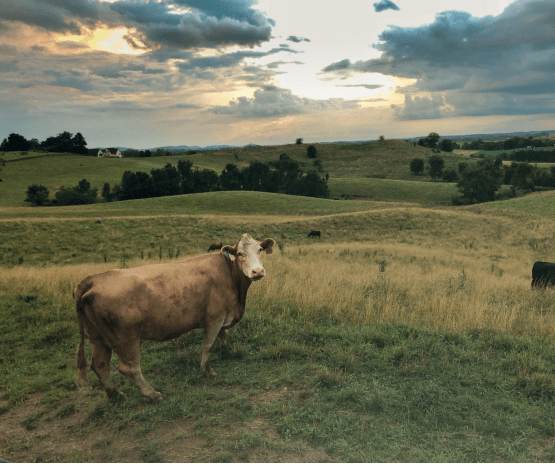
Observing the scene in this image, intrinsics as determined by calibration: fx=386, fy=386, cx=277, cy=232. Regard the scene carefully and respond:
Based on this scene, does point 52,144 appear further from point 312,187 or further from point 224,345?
point 224,345

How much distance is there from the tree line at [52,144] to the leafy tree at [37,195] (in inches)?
2295

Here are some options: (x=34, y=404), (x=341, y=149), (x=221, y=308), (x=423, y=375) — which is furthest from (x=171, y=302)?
(x=341, y=149)

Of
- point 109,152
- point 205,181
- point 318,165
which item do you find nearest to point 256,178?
point 205,181

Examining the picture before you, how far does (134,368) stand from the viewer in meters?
5.48

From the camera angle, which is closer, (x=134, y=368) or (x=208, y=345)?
(x=134, y=368)

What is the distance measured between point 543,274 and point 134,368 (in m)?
15.2

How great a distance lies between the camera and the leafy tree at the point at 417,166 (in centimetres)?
12062

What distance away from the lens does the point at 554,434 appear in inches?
187

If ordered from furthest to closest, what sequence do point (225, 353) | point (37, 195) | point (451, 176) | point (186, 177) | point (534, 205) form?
point (451, 176) < point (186, 177) < point (37, 195) < point (534, 205) < point (225, 353)

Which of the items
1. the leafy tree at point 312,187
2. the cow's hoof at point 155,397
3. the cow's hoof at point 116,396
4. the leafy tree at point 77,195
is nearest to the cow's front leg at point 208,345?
the cow's hoof at point 155,397

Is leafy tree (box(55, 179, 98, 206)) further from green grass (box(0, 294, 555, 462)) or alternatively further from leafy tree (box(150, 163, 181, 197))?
green grass (box(0, 294, 555, 462))

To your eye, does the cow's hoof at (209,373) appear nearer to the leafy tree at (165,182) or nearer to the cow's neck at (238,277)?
the cow's neck at (238,277)

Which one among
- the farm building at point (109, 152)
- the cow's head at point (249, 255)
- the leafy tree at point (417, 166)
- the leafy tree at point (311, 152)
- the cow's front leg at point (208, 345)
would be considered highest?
the farm building at point (109, 152)

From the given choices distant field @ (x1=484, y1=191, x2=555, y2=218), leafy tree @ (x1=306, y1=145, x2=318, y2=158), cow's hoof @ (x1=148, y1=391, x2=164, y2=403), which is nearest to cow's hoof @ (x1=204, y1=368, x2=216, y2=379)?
cow's hoof @ (x1=148, y1=391, x2=164, y2=403)
